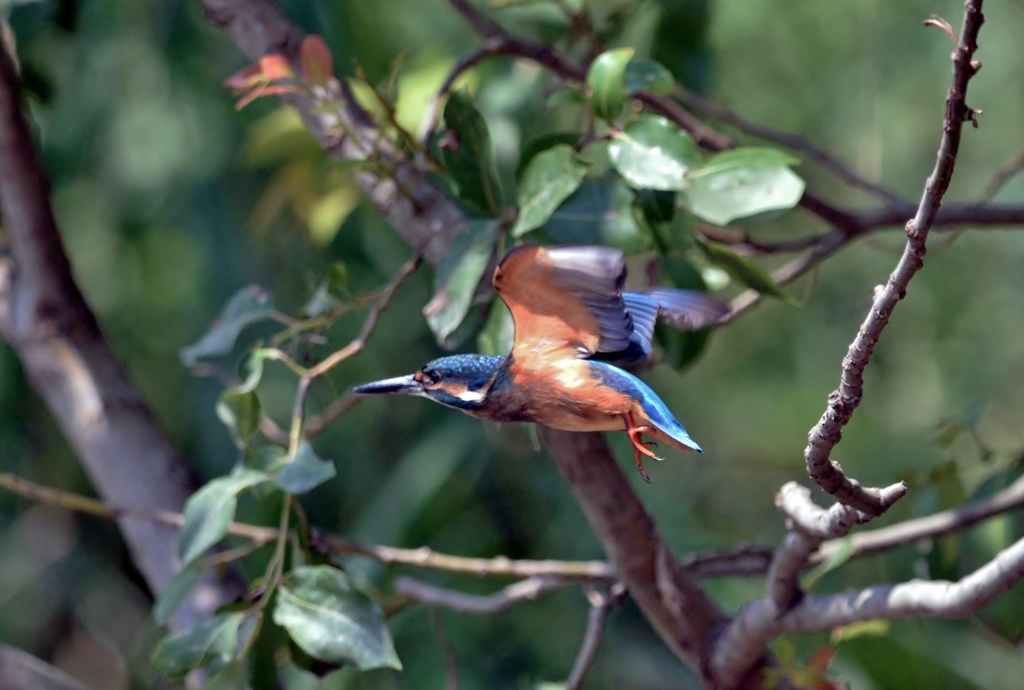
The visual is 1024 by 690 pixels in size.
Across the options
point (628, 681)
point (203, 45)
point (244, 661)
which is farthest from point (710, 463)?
point (244, 661)

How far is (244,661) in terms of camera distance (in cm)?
108

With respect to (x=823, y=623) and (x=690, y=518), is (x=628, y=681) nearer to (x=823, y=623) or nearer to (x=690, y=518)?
(x=690, y=518)

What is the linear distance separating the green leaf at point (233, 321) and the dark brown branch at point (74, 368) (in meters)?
0.30

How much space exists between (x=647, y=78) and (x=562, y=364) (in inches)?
20.2

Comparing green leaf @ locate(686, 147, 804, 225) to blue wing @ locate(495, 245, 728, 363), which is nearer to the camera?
blue wing @ locate(495, 245, 728, 363)

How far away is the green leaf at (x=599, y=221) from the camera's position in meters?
1.05

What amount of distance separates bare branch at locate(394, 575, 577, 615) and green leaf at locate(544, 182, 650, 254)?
1.45ft

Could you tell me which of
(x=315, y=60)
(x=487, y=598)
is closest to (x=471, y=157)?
(x=315, y=60)

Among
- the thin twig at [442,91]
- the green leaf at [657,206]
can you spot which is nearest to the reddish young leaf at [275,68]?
the thin twig at [442,91]

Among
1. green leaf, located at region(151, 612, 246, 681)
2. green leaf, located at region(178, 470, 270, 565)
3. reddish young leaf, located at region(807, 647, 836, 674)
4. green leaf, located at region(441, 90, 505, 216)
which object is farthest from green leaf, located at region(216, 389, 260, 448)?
reddish young leaf, located at region(807, 647, 836, 674)

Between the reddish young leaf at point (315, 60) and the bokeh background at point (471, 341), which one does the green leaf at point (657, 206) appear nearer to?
the reddish young leaf at point (315, 60)

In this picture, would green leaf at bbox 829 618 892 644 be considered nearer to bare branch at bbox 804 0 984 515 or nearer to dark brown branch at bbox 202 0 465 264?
dark brown branch at bbox 202 0 465 264

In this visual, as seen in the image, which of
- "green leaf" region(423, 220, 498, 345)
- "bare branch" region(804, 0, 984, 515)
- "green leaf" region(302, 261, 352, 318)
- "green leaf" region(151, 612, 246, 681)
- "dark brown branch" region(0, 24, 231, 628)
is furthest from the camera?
"dark brown branch" region(0, 24, 231, 628)

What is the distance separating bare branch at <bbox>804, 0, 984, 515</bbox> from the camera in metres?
0.49
